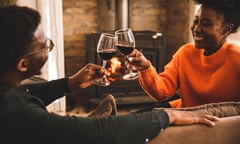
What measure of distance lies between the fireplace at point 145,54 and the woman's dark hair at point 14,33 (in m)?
2.04

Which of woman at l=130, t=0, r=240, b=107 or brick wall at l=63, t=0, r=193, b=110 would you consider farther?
brick wall at l=63, t=0, r=193, b=110

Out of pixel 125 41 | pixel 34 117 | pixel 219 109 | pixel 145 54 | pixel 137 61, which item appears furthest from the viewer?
pixel 145 54

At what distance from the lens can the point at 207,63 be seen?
1547mm

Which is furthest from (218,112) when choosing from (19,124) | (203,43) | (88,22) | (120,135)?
(88,22)

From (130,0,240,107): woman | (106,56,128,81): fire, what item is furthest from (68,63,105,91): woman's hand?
(130,0,240,107): woman

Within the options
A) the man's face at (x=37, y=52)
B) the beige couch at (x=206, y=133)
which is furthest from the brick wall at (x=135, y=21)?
the beige couch at (x=206, y=133)

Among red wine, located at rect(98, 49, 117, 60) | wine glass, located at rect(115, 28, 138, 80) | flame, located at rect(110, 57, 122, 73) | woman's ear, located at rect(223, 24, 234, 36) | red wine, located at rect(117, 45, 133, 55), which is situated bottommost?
flame, located at rect(110, 57, 122, 73)

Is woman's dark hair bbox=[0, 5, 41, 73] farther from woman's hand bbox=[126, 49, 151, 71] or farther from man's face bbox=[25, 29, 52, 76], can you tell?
woman's hand bbox=[126, 49, 151, 71]

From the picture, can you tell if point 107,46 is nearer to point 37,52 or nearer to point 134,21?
point 37,52

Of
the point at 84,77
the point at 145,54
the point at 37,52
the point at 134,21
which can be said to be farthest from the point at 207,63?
the point at 134,21

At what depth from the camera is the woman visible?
146 centimetres

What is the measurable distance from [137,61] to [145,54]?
1.62m

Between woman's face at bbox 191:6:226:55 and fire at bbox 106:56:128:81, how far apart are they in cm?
37

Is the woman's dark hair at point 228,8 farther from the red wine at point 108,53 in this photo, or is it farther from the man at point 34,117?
the man at point 34,117
